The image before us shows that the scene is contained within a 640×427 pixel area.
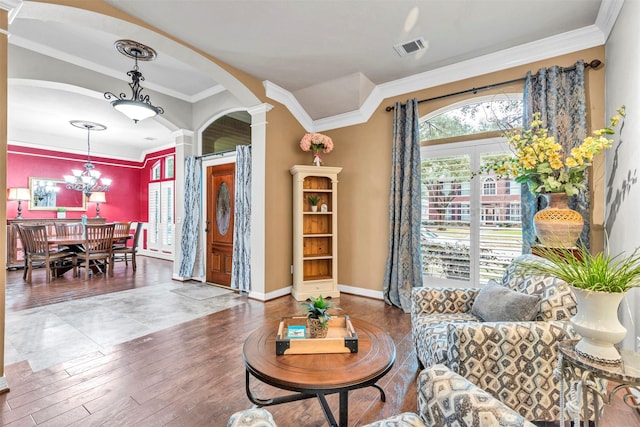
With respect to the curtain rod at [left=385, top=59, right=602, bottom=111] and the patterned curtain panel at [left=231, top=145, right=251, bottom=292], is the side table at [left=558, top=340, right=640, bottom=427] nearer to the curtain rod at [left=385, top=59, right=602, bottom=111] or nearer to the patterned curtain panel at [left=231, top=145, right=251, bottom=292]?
the curtain rod at [left=385, top=59, right=602, bottom=111]

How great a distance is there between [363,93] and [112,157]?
782 centimetres

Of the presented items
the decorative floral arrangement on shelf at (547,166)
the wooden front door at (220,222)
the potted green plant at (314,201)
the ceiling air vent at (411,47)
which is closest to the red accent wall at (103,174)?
the wooden front door at (220,222)

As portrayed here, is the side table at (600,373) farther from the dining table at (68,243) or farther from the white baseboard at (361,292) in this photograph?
the dining table at (68,243)

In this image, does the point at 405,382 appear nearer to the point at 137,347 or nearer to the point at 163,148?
the point at 137,347

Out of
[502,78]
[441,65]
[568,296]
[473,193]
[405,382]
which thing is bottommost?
[405,382]

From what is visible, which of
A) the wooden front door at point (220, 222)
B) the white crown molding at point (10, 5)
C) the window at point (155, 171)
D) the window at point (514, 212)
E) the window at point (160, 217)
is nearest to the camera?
the white crown molding at point (10, 5)

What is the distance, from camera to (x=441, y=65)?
360 cm

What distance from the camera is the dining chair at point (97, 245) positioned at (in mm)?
5434

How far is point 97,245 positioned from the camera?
5.57 m

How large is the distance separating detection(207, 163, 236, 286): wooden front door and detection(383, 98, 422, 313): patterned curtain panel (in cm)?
261

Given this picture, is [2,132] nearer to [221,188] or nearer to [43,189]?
[221,188]

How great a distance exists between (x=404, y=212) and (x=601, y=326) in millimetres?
2727

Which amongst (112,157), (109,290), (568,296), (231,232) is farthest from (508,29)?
(112,157)

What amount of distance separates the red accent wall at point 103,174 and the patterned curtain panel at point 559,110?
799 cm
